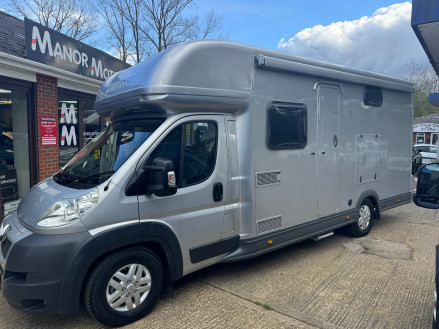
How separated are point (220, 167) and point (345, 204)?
2.60 metres

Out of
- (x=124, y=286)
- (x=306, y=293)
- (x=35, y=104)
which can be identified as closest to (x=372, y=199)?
(x=306, y=293)

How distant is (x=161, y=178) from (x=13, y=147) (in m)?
4.72

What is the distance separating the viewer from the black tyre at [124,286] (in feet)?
9.82

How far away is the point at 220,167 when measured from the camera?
12.5 ft

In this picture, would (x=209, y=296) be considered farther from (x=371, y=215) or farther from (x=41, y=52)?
(x=41, y=52)

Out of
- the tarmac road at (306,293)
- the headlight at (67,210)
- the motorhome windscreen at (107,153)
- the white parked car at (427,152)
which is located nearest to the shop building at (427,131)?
the white parked car at (427,152)

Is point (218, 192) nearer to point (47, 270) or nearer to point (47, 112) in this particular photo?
point (47, 270)

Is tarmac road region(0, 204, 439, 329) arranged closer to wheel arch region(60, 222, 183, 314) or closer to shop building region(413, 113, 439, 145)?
wheel arch region(60, 222, 183, 314)

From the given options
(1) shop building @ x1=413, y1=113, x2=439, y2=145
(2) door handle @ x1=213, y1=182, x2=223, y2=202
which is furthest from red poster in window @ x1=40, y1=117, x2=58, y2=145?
(1) shop building @ x1=413, y1=113, x2=439, y2=145

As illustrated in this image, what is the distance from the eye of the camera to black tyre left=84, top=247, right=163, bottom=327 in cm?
299

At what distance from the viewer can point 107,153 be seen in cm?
358

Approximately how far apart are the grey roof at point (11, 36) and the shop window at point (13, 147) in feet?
2.93

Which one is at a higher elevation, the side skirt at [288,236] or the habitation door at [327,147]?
the habitation door at [327,147]

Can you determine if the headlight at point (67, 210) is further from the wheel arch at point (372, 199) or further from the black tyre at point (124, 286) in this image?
the wheel arch at point (372, 199)
